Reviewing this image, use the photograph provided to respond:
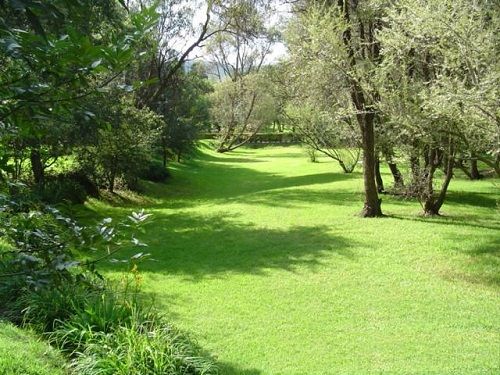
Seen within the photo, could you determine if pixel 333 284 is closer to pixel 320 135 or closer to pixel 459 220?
pixel 459 220

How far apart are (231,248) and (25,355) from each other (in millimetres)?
7770

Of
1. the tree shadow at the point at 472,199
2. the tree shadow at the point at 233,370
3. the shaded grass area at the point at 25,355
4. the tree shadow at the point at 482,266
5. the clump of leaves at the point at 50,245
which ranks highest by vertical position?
the clump of leaves at the point at 50,245

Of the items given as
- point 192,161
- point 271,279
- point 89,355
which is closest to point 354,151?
point 192,161

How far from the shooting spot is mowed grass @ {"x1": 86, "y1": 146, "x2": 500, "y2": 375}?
5941 mm

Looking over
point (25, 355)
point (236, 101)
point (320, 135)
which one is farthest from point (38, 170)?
point (236, 101)

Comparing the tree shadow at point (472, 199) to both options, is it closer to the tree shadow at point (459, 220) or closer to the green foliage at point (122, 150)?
the tree shadow at point (459, 220)

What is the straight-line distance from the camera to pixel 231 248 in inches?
450

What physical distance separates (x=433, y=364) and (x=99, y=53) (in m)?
5.41

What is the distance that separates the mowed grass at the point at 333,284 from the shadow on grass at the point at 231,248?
0.03 m

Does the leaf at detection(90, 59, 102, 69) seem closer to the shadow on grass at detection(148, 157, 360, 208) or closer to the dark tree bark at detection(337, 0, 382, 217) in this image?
the dark tree bark at detection(337, 0, 382, 217)

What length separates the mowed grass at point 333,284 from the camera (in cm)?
594

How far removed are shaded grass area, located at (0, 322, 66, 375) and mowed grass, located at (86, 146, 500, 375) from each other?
212 cm

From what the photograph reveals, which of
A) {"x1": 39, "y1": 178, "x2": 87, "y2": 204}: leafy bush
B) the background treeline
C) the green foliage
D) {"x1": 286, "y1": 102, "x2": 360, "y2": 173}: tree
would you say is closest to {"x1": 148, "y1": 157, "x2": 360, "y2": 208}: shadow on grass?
{"x1": 286, "y1": 102, "x2": 360, "y2": 173}: tree

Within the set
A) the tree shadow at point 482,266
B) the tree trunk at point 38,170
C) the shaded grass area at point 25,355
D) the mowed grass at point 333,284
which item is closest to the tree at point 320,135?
the mowed grass at point 333,284
